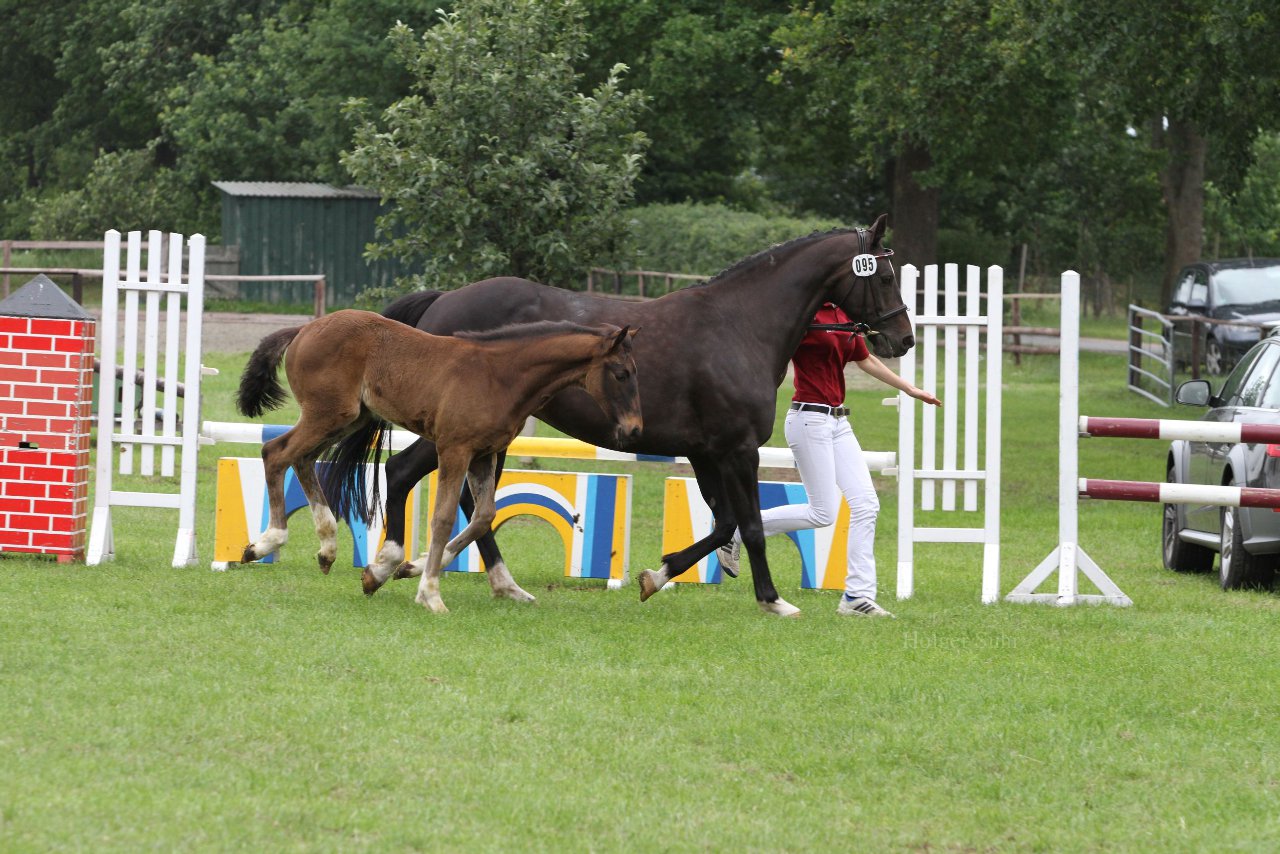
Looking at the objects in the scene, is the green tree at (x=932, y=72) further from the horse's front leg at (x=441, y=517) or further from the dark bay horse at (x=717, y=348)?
the horse's front leg at (x=441, y=517)

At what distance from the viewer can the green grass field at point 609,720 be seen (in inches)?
185

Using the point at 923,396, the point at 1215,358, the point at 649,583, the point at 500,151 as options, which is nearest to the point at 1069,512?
the point at 923,396

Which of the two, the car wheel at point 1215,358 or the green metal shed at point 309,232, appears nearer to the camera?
the car wheel at point 1215,358

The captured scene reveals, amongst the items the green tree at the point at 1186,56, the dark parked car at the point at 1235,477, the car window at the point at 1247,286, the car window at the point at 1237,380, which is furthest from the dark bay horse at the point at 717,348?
the car window at the point at 1247,286

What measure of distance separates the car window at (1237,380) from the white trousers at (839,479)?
145 inches

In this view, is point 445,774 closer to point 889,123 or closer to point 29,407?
point 29,407

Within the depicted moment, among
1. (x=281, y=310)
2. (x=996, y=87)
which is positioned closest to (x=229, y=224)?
(x=281, y=310)

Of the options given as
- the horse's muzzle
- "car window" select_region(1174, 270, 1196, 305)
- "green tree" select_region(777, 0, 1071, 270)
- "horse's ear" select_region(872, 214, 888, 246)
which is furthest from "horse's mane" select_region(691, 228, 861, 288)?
"car window" select_region(1174, 270, 1196, 305)

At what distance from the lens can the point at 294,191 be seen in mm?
36125

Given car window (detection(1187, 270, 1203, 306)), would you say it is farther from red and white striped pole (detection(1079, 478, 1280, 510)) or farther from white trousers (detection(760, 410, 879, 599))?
white trousers (detection(760, 410, 879, 599))

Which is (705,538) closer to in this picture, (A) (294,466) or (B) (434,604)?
(B) (434,604)

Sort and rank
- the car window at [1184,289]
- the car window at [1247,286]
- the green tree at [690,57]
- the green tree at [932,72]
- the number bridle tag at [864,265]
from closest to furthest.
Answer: the number bridle tag at [864,265], the green tree at [932,72], the car window at [1247,286], the car window at [1184,289], the green tree at [690,57]

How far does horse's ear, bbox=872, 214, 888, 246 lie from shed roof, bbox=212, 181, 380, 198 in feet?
91.4

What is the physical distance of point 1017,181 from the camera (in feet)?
151
